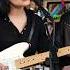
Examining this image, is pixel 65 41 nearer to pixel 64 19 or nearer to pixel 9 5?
pixel 64 19

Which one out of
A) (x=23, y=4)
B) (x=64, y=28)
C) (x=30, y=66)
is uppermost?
(x=23, y=4)

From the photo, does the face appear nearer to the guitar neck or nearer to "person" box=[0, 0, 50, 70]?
"person" box=[0, 0, 50, 70]

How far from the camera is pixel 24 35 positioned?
1.26m

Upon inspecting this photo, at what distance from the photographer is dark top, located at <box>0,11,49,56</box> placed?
1.24 meters

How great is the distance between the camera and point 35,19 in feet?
4.31

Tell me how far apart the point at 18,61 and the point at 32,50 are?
0.26m

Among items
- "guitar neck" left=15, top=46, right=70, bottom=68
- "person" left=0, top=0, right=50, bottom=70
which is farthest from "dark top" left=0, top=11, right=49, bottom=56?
"guitar neck" left=15, top=46, right=70, bottom=68

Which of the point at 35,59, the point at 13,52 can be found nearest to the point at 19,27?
the point at 13,52

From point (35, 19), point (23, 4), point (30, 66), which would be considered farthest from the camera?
point (35, 19)

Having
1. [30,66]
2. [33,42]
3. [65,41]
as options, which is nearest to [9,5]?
[33,42]

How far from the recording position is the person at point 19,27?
1.24 m

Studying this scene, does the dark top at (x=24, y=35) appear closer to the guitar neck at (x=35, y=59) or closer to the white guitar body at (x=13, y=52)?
the white guitar body at (x=13, y=52)

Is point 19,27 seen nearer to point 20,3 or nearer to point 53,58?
point 20,3

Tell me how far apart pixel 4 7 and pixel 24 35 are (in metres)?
0.15
